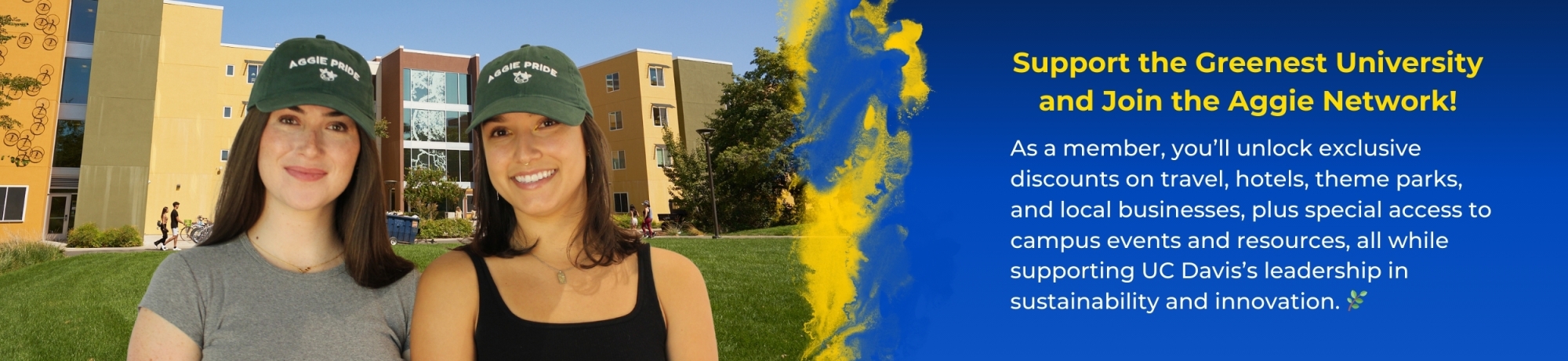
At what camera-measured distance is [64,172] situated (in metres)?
31.5

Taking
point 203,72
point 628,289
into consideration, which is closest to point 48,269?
point 628,289

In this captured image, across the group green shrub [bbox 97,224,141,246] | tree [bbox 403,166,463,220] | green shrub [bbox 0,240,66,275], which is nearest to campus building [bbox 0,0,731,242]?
tree [bbox 403,166,463,220]

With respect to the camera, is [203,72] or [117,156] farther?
[203,72]

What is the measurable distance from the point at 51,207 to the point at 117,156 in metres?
3.75

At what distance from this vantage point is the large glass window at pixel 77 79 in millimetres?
30656

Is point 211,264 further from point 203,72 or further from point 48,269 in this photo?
point 203,72

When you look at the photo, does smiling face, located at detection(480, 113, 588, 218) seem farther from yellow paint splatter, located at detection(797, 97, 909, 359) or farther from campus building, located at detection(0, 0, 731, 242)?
campus building, located at detection(0, 0, 731, 242)

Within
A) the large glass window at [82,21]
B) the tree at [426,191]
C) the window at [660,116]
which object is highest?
the large glass window at [82,21]

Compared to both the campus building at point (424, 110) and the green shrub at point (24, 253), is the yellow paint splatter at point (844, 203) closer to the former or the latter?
the green shrub at point (24, 253)

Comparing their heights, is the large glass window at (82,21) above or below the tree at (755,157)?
above

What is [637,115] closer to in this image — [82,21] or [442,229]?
[442,229]

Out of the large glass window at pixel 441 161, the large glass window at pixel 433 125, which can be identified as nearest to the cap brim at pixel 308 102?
the large glass window at pixel 441 161

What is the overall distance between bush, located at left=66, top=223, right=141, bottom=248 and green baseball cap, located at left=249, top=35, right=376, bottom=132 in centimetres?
2985

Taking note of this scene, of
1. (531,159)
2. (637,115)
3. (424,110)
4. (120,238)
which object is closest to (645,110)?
(637,115)
